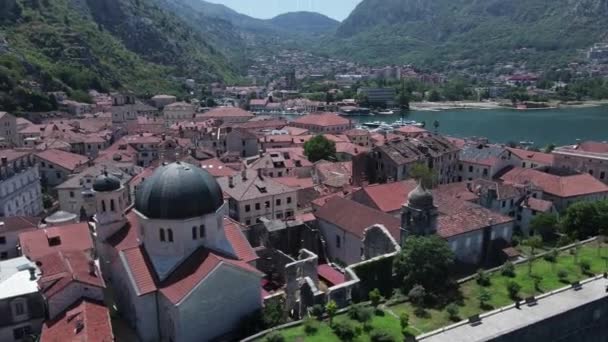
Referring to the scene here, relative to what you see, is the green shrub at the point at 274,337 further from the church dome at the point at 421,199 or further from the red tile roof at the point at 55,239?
the red tile roof at the point at 55,239

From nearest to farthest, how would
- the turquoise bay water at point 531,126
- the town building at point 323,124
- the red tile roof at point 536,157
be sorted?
the red tile roof at point 536,157 < the town building at point 323,124 < the turquoise bay water at point 531,126

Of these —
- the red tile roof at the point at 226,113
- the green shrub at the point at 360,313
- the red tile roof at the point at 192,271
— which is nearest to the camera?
the red tile roof at the point at 192,271

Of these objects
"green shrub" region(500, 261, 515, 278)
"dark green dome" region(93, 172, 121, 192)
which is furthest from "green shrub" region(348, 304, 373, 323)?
"dark green dome" region(93, 172, 121, 192)

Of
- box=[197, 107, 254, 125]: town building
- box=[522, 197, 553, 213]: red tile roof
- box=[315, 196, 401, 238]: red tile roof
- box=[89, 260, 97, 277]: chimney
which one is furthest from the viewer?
box=[197, 107, 254, 125]: town building

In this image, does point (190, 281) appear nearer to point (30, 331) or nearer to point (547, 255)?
point (30, 331)

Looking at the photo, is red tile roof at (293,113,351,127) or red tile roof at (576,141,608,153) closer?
red tile roof at (576,141,608,153)

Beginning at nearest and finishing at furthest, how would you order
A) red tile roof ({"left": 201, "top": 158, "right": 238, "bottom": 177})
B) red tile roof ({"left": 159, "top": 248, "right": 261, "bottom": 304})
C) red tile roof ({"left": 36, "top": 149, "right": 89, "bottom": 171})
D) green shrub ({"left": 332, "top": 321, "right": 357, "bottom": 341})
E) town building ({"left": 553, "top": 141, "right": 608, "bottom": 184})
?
red tile roof ({"left": 159, "top": 248, "right": 261, "bottom": 304}) → green shrub ({"left": 332, "top": 321, "right": 357, "bottom": 341}) → red tile roof ({"left": 201, "top": 158, "right": 238, "bottom": 177}) → red tile roof ({"left": 36, "top": 149, "right": 89, "bottom": 171}) → town building ({"left": 553, "top": 141, "right": 608, "bottom": 184})

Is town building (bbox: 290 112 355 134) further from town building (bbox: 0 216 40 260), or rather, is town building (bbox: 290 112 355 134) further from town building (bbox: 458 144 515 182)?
town building (bbox: 0 216 40 260)

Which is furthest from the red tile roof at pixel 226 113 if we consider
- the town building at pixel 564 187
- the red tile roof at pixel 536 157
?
the town building at pixel 564 187
